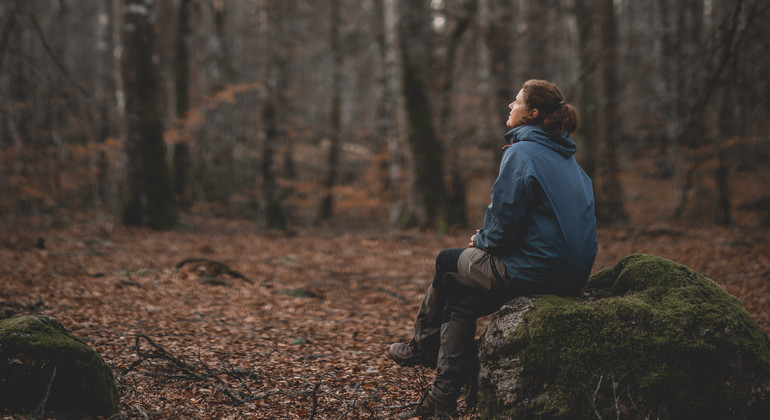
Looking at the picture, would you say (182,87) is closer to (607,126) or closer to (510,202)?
(607,126)

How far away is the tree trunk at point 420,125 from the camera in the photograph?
11312 millimetres

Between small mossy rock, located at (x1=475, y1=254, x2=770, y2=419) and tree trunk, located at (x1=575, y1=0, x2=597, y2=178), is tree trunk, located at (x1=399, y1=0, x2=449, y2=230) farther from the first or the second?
small mossy rock, located at (x1=475, y1=254, x2=770, y2=419)

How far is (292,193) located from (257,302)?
11.6 metres

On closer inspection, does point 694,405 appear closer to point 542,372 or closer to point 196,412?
point 542,372

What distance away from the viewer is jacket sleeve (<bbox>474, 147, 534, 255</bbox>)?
2.97m

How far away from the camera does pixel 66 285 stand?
596cm

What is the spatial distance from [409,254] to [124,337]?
5514 millimetres

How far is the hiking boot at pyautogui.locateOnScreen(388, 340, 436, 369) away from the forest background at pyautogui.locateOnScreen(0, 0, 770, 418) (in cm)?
22

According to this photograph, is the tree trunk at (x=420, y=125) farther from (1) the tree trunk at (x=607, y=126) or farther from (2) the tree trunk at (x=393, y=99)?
(1) the tree trunk at (x=607, y=126)

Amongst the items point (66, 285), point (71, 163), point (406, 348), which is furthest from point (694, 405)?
Answer: point (71, 163)

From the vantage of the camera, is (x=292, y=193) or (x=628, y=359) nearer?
(x=628, y=359)

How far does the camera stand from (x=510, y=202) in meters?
2.98

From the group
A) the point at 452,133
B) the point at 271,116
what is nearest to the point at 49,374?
the point at 271,116

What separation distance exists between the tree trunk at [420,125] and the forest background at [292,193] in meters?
0.04
